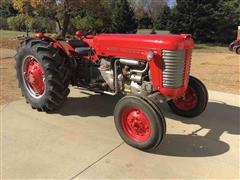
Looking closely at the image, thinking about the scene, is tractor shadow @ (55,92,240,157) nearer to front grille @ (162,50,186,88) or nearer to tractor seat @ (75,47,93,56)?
front grille @ (162,50,186,88)

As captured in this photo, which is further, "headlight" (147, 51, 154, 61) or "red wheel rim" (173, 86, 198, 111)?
"red wheel rim" (173, 86, 198, 111)

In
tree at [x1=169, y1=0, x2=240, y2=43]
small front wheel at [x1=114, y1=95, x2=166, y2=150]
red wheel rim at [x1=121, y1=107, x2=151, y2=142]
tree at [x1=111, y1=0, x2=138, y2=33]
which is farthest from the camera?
tree at [x1=111, y1=0, x2=138, y2=33]

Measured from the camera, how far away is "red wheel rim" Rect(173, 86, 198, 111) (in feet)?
14.9

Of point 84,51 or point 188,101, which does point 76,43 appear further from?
point 188,101

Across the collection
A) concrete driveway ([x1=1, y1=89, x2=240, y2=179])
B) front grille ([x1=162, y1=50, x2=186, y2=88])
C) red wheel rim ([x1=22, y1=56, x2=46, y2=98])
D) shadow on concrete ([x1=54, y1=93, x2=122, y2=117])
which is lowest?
concrete driveway ([x1=1, y1=89, x2=240, y2=179])

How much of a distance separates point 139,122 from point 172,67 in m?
0.78

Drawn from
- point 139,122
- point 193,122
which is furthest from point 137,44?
point 193,122

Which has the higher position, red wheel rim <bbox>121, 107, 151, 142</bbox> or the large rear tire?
the large rear tire

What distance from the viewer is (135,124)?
358cm

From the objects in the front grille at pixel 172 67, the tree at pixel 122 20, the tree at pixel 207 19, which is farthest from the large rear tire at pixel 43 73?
the tree at pixel 122 20

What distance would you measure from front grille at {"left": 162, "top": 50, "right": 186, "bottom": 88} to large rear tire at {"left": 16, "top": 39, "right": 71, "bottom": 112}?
1603mm

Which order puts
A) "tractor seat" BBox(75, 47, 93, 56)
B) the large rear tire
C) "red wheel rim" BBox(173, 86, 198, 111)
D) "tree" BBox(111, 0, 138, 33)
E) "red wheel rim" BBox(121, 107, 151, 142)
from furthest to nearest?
"tree" BBox(111, 0, 138, 33), "tractor seat" BBox(75, 47, 93, 56), "red wheel rim" BBox(173, 86, 198, 111), the large rear tire, "red wheel rim" BBox(121, 107, 151, 142)

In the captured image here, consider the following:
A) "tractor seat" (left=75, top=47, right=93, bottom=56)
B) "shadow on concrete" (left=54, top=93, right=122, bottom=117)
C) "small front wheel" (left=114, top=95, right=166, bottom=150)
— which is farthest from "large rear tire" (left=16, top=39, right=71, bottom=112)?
"small front wheel" (left=114, top=95, right=166, bottom=150)

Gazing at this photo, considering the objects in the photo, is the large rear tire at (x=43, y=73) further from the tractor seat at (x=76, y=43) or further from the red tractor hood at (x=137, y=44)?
the red tractor hood at (x=137, y=44)
